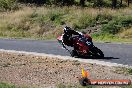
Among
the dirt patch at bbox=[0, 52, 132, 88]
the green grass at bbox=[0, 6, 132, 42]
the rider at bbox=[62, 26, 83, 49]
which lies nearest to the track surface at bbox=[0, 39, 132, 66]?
the rider at bbox=[62, 26, 83, 49]

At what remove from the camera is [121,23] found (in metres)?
29.5

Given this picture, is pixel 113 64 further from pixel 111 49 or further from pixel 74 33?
pixel 111 49

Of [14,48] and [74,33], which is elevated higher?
[74,33]

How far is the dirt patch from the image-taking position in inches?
486

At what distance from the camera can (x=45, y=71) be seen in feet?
45.7

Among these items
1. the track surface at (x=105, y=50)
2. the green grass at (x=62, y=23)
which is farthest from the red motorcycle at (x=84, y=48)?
the green grass at (x=62, y=23)

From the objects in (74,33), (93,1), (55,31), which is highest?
(74,33)

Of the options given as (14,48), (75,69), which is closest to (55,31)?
(14,48)

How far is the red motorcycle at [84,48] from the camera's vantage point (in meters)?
17.3

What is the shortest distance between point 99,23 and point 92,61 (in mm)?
15347

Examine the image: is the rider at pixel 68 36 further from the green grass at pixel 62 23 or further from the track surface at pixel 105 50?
the green grass at pixel 62 23

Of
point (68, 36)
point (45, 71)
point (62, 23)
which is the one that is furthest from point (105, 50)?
point (62, 23)

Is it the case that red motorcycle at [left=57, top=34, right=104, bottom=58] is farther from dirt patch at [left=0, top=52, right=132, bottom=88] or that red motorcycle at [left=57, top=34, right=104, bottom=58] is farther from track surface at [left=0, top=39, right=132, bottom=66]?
dirt patch at [left=0, top=52, right=132, bottom=88]

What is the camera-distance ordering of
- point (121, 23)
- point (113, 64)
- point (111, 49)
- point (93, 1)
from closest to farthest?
point (113, 64)
point (111, 49)
point (121, 23)
point (93, 1)
